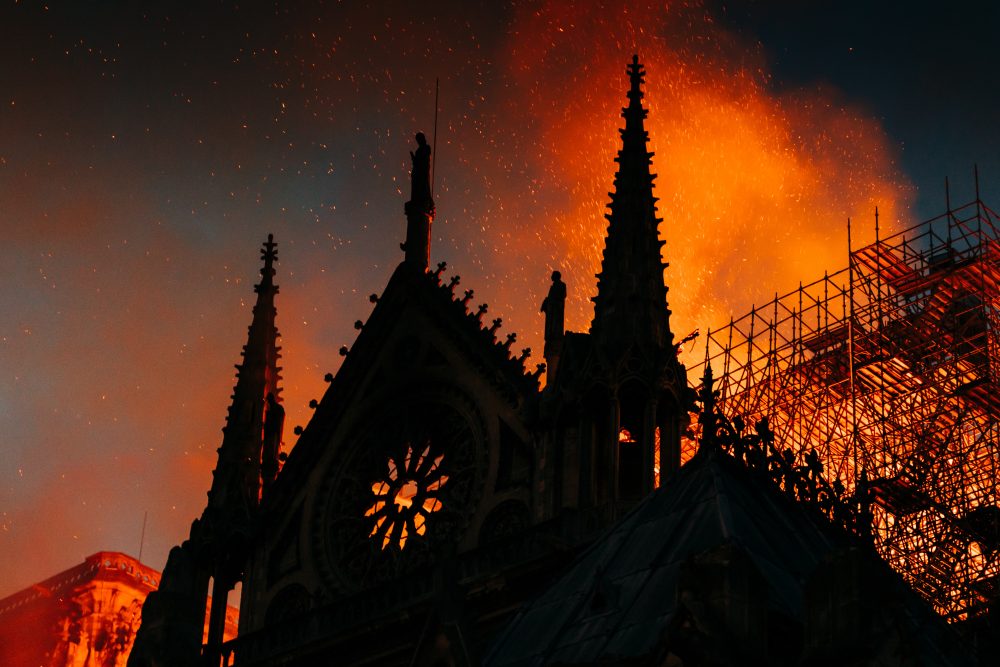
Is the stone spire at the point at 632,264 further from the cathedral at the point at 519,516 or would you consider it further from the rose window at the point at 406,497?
the rose window at the point at 406,497

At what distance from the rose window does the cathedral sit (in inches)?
1.8

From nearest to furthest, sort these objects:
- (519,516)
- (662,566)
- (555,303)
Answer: (662,566)
(519,516)
(555,303)

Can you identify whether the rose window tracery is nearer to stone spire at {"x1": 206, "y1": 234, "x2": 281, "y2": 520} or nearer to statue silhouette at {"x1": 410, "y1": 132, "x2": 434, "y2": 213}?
stone spire at {"x1": 206, "y1": 234, "x2": 281, "y2": 520}

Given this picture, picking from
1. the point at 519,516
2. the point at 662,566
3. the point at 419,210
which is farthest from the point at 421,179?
the point at 662,566

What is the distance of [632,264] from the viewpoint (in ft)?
106

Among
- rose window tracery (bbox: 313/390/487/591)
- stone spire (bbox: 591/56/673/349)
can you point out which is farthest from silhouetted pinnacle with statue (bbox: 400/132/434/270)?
stone spire (bbox: 591/56/673/349)

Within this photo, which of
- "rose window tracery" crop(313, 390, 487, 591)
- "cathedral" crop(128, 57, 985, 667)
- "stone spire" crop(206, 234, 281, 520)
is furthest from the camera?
"stone spire" crop(206, 234, 281, 520)

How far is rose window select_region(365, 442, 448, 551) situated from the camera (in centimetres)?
3391

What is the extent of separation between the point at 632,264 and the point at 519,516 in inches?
182

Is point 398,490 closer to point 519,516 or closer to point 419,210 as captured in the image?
point 519,516

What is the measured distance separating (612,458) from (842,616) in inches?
548

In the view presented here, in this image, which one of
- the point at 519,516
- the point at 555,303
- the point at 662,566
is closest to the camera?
the point at 662,566

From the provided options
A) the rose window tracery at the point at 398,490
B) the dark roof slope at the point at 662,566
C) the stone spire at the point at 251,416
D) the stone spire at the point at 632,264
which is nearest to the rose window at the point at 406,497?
the rose window tracery at the point at 398,490

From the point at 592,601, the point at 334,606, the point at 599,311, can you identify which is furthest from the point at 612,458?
the point at 592,601
